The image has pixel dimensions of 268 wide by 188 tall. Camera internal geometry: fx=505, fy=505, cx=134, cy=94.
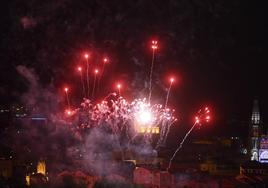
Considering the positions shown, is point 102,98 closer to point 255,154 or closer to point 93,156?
point 93,156

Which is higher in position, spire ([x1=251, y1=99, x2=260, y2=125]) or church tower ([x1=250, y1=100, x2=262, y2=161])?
spire ([x1=251, y1=99, x2=260, y2=125])

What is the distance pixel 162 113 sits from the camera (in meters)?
17.5

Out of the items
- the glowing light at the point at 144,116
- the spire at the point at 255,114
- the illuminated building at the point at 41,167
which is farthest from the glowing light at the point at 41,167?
the spire at the point at 255,114

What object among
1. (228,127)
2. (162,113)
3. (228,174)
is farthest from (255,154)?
(162,113)

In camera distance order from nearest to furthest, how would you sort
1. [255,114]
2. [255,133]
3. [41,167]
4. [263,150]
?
[41,167] < [263,150] < [255,114] < [255,133]

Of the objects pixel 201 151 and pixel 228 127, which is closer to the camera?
pixel 201 151

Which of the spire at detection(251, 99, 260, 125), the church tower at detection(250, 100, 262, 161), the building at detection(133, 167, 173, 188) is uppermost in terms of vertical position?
the spire at detection(251, 99, 260, 125)

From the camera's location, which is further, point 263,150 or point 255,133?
point 255,133

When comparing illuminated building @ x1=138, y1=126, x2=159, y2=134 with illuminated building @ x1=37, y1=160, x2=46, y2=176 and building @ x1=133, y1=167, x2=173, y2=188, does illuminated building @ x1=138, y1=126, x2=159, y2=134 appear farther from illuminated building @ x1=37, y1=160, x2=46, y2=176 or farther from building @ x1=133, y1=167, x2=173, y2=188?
illuminated building @ x1=37, y1=160, x2=46, y2=176

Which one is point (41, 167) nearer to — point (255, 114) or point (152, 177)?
point (152, 177)

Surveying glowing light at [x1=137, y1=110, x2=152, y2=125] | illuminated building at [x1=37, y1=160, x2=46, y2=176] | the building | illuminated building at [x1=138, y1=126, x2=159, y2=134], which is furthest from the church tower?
illuminated building at [x1=37, y1=160, x2=46, y2=176]

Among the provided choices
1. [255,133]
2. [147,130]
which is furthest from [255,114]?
[147,130]

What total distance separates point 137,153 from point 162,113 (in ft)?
9.37

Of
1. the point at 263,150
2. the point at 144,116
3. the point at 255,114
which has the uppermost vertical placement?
the point at 255,114
